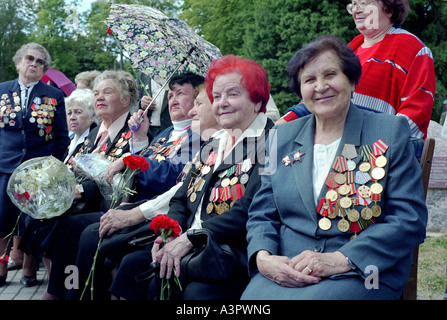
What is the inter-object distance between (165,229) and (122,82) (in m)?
2.64

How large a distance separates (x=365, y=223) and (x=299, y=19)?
60.0ft

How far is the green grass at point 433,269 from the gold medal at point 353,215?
243 centimetres

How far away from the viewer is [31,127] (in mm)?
5738

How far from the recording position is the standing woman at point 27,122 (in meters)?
5.62

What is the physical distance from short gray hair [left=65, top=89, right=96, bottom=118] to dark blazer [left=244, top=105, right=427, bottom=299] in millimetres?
3490

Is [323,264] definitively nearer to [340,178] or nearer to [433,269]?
[340,178]

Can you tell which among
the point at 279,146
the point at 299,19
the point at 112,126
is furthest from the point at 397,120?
the point at 299,19

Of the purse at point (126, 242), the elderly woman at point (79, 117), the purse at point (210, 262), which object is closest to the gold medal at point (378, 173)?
the purse at point (210, 262)

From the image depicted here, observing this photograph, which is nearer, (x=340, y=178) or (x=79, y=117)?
(x=340, y=178)

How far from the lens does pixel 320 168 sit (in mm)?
2693

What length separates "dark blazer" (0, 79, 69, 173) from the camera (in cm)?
568

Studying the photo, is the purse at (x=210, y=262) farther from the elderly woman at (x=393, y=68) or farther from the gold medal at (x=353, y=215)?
the elderly woman at (x=393, y=68)

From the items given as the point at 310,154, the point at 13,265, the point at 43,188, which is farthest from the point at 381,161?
the point at 13,265

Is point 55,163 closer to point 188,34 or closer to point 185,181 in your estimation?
point 185,181
